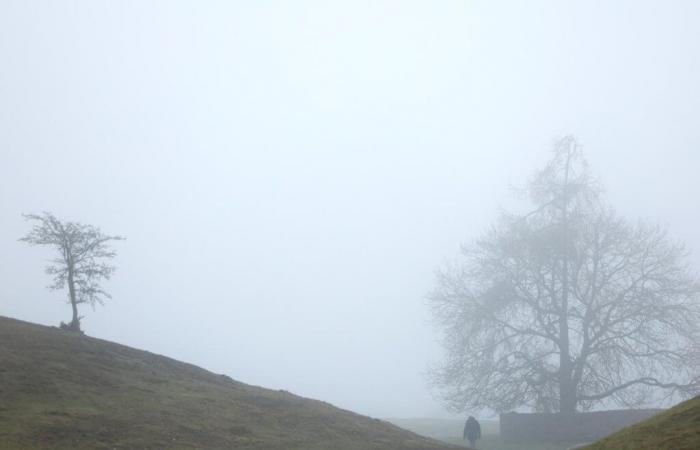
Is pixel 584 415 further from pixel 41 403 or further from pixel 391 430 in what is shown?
pixel 41 403

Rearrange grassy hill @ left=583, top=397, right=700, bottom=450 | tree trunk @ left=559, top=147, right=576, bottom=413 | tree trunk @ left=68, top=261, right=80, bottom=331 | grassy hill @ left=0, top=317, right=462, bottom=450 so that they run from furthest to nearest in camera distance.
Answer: tree trunk @ left=559, top=147, right=576, bottom=413, tree trunk @ left=68, top=261, right=80, bottom=331, grassy hill @ left=0, top=317, right=462, bottom=450, grassy hill @ left=583, top=397, right=700, bottom=450

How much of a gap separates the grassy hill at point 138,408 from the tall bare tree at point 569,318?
1214cm

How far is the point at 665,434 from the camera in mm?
14586

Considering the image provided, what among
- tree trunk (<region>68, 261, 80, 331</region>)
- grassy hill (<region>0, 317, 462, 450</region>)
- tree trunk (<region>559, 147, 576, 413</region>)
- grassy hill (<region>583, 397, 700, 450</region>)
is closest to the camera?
grassy hill (<region>583, 397, 700, 450</region>)

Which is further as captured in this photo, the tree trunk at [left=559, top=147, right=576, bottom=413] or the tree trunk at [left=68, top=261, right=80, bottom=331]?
the tree trunk at [left=559, top=147, right=576, bottom=413]

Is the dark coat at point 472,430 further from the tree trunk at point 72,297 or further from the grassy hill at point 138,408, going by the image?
the tree trunk at point 72,297

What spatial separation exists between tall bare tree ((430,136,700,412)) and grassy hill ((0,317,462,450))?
12137mm

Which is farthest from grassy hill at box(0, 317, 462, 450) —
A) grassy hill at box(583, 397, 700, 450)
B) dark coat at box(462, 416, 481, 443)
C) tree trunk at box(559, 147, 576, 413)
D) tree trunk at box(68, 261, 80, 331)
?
tree trunk at box(559, 147, 576, 413)

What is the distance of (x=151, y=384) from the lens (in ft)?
98.0

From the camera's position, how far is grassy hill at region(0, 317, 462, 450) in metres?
21.4

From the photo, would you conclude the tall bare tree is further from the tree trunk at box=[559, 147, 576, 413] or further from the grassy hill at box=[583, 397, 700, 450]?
the grassy hill at box=[583, 397, 700, 450]

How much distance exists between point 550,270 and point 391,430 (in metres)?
16.4

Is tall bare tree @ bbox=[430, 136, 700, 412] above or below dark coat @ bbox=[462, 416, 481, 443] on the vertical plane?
above

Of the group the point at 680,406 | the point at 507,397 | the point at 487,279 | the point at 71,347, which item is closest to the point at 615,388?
the point at 507,397
